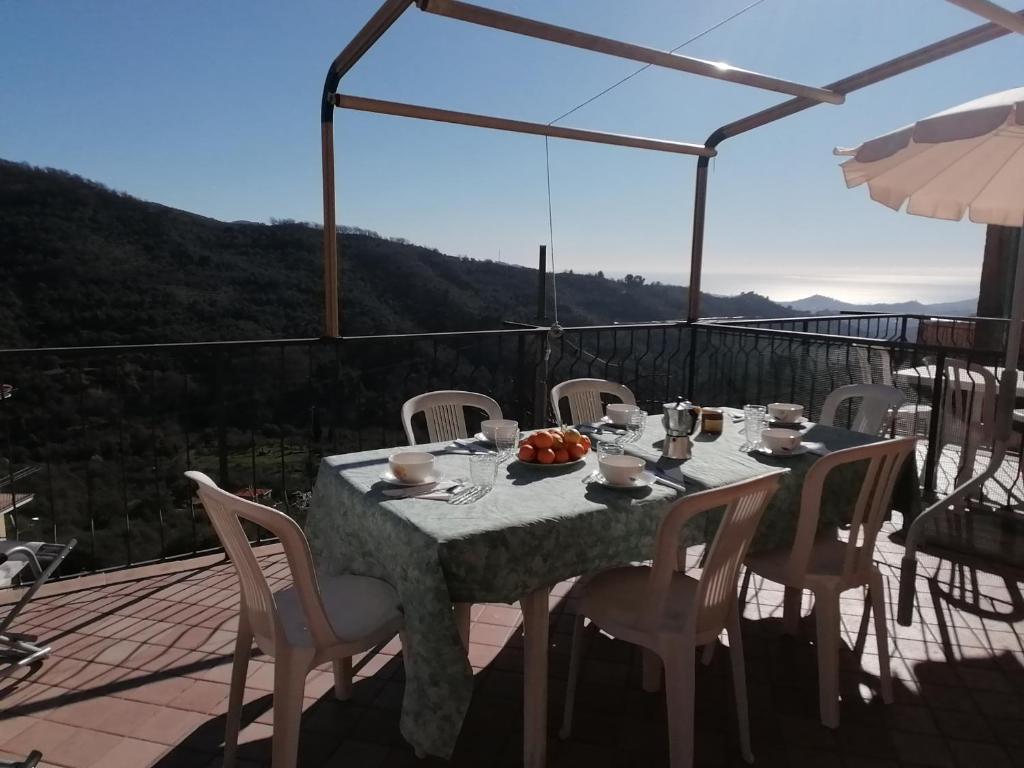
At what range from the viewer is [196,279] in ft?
51.6

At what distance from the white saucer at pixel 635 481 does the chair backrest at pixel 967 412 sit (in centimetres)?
203

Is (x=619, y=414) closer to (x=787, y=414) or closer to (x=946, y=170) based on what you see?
(x=787, y=414)

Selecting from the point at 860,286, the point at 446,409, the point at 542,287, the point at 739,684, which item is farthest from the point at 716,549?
the point at 860,286

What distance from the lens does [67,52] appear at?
14562 mm

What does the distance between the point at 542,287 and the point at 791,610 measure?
245cm

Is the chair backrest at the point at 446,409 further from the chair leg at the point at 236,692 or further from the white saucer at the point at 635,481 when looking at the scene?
the chair leg at the point at 236,692

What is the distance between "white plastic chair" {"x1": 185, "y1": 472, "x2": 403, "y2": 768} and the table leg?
338mm

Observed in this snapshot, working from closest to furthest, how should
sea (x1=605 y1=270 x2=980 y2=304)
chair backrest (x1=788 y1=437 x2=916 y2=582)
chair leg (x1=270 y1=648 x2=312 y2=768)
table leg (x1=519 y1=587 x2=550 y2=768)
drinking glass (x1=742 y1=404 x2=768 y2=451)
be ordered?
chair leg (x1=270 y1=648 x2=312 y2=768) < table leg (x1=519 y1=587 x2=550 y2=768) < chair backrest (x1=788 y1=437 x2=916 y2=582) < drinking glass (x1=742 y1=404 x2=768 y2=451) < sea (x1=605 y1=270 x2=980 y2=304)

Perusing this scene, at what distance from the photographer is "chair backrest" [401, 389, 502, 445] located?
2.76 m

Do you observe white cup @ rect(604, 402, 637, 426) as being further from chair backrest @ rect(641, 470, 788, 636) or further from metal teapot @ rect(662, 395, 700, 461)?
chair backrest @ rect(641, 470, 788, 636)

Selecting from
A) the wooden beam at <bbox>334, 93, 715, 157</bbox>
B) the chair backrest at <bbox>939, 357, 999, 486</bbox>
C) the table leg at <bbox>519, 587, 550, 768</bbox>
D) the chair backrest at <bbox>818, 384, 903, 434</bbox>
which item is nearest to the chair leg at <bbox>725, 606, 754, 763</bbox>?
the table leg at <bbox>519, 587, 550, 768</bbox>

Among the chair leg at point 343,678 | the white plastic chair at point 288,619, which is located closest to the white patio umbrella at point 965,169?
the white plastic chair at point 288,619

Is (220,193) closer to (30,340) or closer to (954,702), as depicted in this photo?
(30,340)

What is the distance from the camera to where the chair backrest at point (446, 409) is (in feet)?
9.04
